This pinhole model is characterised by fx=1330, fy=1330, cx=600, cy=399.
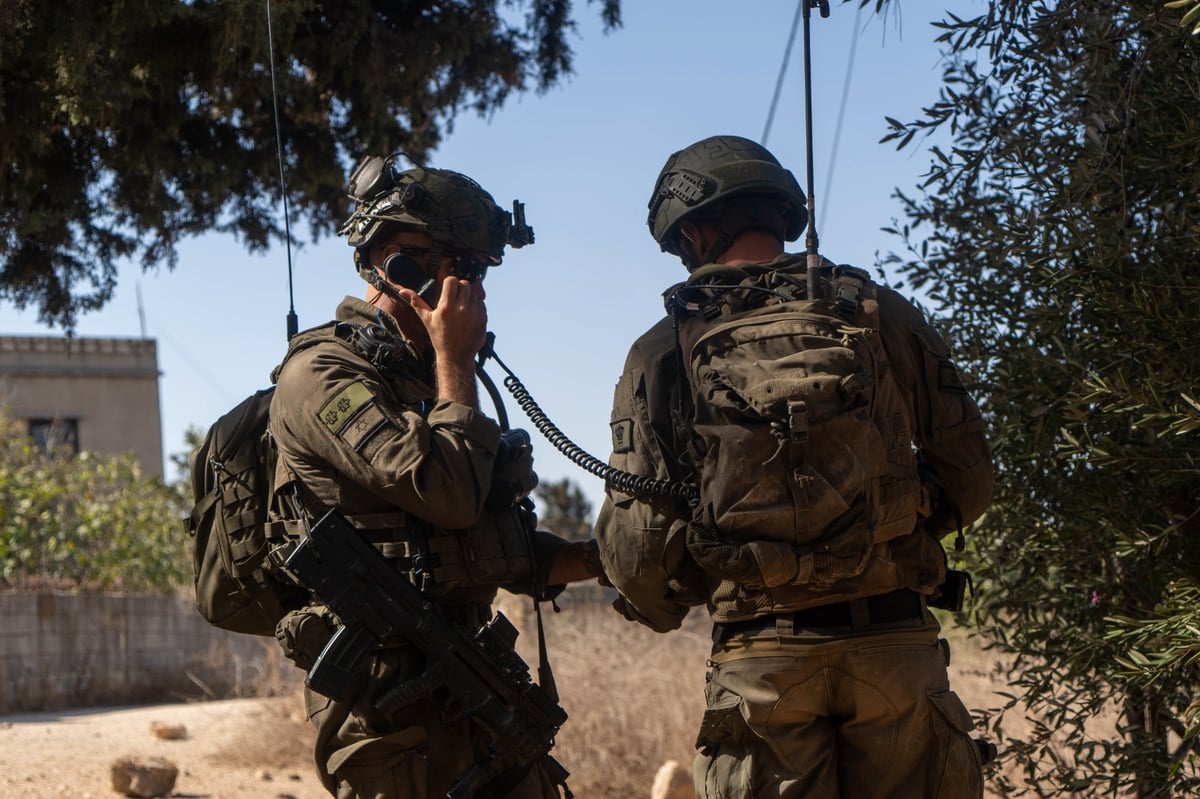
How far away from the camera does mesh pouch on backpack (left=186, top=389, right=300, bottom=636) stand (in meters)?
3.68

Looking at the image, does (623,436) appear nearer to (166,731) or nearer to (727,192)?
(727,192)

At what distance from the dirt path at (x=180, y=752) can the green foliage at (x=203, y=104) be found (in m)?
2.80

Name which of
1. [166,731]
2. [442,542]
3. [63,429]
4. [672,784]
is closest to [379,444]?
[442,542]

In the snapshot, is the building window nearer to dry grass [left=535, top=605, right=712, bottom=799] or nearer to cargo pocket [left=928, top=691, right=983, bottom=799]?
dry grass [left=535, top=605, right=712, bottom=799]

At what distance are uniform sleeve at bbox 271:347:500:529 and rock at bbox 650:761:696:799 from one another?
14.7ft

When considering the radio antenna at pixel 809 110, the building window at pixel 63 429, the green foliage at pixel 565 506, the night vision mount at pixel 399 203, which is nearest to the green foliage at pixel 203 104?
the night vision mount at pixel 399 203

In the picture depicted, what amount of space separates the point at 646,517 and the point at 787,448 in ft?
1.37

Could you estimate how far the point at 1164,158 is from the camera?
4043mm

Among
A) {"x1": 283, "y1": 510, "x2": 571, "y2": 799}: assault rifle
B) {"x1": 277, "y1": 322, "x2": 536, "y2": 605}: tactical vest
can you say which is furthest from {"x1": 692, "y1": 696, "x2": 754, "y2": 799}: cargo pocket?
{"x1": 277, "y1": 322, "x2": 536, "y2": 605}: tactical vest

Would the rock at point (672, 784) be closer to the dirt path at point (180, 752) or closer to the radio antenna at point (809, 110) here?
the dirt path at point (180, 752)

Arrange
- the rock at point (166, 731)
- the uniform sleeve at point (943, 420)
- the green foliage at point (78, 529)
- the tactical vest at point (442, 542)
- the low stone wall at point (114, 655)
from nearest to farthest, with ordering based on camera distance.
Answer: the uniform sleeve at point (943, 420) < the tactical vest at point (442, 542) < the rock at point (166, 731) < the low stone wall at point (114, 655) < the green foliage at point (78, 529)

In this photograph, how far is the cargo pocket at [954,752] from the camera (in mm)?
3072

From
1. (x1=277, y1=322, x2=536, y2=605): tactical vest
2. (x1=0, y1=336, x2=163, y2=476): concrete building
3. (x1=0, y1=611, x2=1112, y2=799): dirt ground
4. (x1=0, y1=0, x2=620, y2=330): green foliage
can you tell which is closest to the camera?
(x1=277, y1=322, x2=536, y2=605): tactical vest

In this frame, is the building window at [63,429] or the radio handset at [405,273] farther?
the building window at [63,429]
